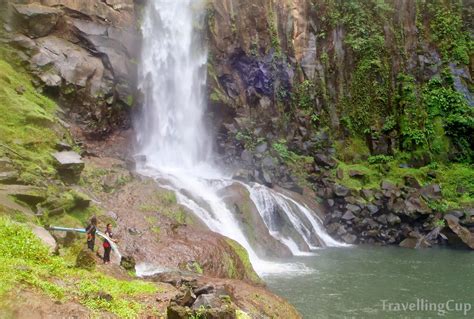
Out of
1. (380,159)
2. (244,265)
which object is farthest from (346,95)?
(244,265)

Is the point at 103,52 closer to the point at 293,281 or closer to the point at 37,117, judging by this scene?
the point at 37,117

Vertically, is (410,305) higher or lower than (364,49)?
lower

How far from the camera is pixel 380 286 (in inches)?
667

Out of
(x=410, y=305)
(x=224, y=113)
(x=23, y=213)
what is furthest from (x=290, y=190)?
(x=23, y=213)

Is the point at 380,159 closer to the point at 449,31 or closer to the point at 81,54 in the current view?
the point at 449,31

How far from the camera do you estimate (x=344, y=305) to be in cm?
1424

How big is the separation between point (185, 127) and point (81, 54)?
30.4ft

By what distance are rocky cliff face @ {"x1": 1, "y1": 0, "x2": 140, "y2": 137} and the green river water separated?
14.2 metres

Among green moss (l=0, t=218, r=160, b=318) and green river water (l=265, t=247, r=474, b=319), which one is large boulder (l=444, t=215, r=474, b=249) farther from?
green moss (l=0, t=218, r=160, b=318)

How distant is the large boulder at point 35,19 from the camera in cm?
2339

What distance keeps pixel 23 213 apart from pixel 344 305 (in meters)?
10.3

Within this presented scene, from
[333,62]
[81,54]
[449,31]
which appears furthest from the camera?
[449,31]

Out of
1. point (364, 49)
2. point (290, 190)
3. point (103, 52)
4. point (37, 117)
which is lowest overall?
point (290, 190)

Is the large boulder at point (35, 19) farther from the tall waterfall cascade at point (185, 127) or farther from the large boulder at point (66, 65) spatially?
the tall waterfall cascade at point (185, 127)
